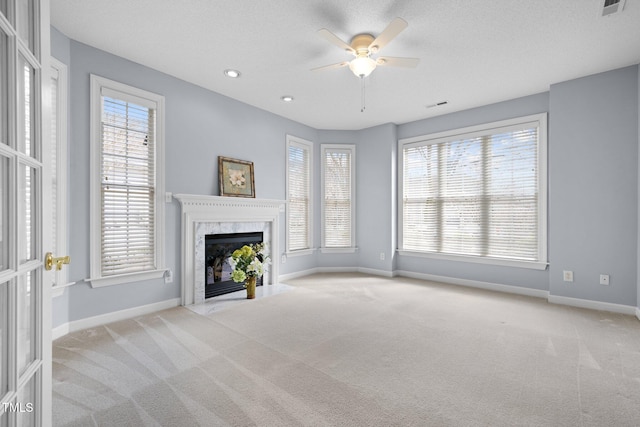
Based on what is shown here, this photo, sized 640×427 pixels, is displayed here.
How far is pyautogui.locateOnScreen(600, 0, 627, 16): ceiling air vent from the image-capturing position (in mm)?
2303

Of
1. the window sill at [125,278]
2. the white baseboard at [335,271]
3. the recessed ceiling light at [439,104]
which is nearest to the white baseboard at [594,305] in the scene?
the white baseboard at [335,271]

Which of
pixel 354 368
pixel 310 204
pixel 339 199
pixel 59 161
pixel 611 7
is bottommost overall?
pixel 354 368

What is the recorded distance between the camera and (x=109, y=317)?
10.2 feet

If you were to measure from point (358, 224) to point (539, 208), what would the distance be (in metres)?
2.84

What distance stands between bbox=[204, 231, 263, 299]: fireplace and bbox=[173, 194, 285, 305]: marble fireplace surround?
10cm

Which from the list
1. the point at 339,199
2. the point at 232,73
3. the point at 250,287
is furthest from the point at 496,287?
the point at 232,73

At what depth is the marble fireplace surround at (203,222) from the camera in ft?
12.0

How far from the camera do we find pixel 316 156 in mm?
5738

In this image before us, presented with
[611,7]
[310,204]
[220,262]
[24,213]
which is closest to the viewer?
[24,213]

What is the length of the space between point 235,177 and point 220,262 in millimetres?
1201

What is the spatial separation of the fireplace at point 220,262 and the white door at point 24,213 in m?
2.97

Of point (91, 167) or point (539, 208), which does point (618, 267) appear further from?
point (91, 167)

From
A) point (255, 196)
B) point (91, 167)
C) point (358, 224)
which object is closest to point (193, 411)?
point (91, 167)

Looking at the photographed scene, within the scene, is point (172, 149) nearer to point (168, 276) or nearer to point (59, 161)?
point (59, 161)
